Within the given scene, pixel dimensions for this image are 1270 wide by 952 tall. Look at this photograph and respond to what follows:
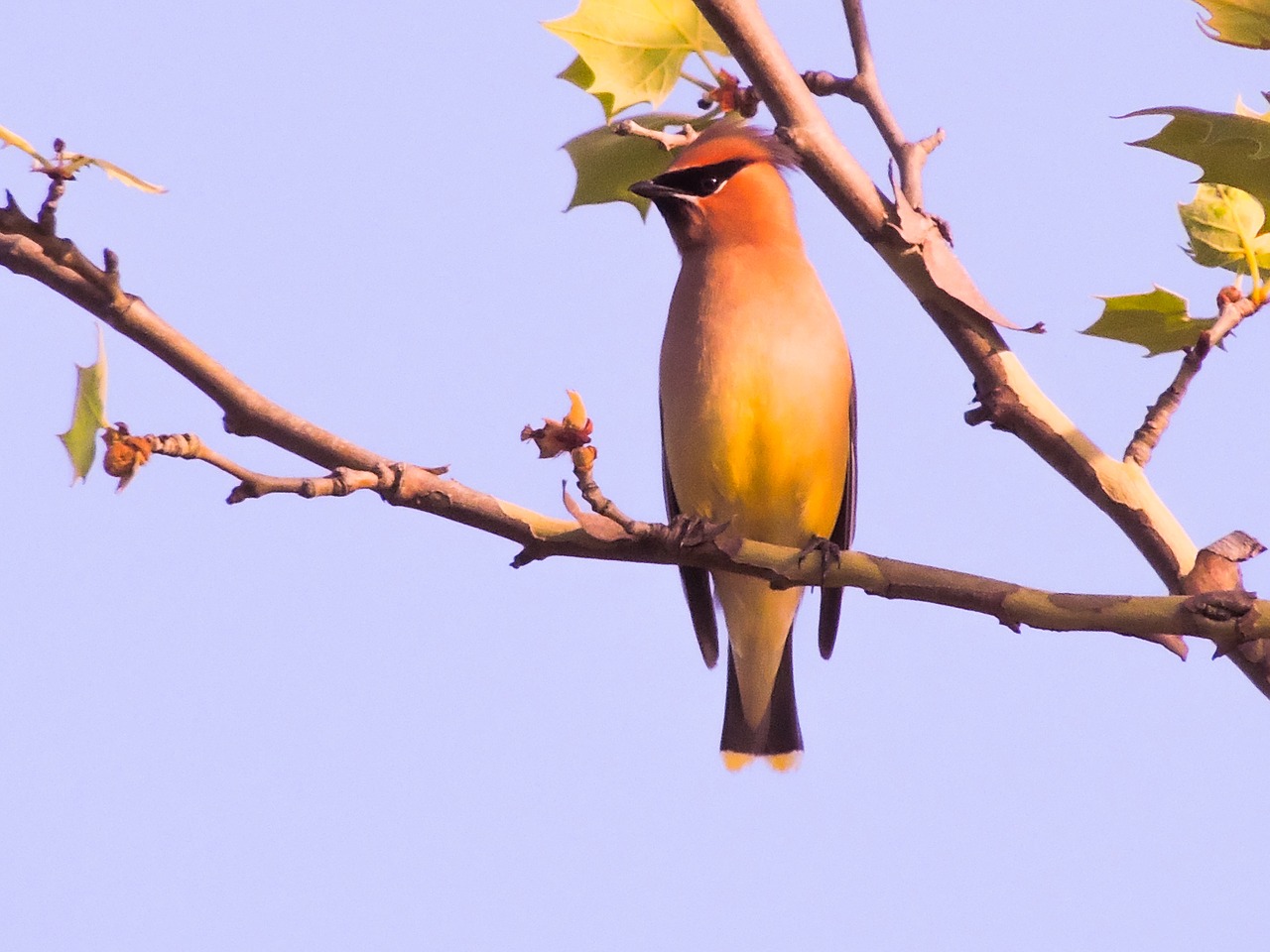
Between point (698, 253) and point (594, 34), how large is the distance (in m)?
1.42

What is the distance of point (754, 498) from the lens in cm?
411

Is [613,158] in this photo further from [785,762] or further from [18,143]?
[785,762]

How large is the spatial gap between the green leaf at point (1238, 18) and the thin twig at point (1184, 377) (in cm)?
75

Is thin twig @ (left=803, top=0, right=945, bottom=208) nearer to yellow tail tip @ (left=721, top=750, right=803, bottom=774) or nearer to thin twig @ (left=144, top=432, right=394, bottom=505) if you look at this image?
thin twig @ (left=144, top=432, right=394, bottom=505)

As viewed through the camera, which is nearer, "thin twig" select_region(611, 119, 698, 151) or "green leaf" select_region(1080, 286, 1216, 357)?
"green leaf" select_region(1080, 286, 1216, 357)

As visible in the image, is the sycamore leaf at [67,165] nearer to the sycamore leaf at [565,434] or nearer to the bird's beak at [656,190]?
the sycamore leaf at [565,434]

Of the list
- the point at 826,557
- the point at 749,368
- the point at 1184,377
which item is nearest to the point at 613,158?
the point at 749,368

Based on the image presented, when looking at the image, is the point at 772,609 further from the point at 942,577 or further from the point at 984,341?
the point at 942,577

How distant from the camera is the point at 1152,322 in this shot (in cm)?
297

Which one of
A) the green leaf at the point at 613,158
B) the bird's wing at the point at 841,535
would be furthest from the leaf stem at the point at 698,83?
the bird's wing at the point at 841,535

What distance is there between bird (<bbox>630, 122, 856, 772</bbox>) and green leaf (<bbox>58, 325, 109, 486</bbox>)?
1.85 metres

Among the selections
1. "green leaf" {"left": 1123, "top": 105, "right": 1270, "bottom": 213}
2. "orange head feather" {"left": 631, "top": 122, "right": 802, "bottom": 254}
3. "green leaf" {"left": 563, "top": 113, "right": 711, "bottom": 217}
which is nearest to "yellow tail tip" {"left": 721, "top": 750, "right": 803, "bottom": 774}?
"orange head feather" {"left": 631, "top": 122, "right": 802, "bottom": 254}

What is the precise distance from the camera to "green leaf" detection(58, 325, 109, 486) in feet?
7.50

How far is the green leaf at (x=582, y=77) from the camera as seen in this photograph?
10.0 ft
